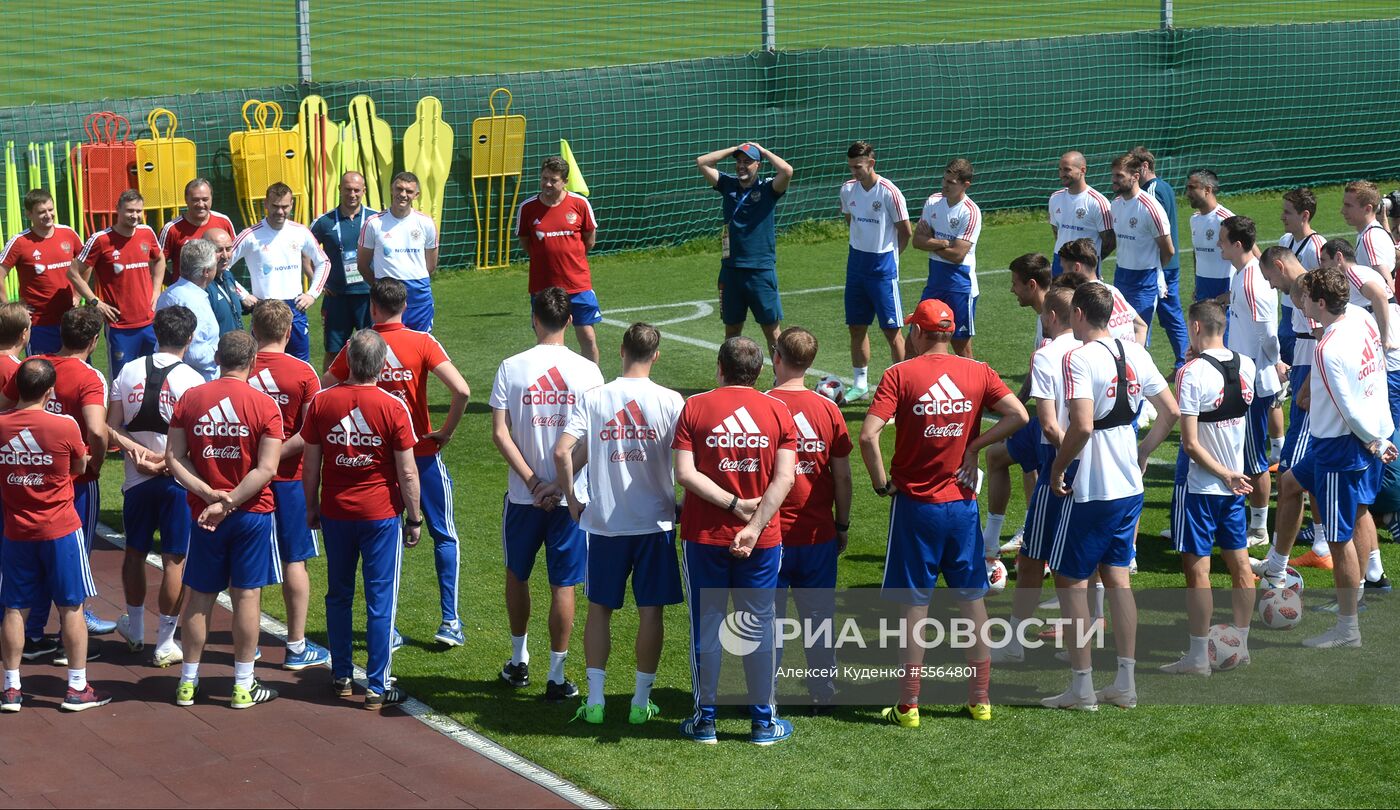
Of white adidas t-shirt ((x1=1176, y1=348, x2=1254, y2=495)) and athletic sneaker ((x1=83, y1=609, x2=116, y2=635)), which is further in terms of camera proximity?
athletic sneaker ((x1=83, y1=609, x2=116, y2=635))

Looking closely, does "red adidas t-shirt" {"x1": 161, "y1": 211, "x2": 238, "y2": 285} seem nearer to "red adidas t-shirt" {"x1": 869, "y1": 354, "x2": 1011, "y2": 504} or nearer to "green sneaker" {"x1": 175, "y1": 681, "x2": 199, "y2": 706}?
"green sneaker" {"x1": 175, "y1": 681, "x2": 199, "y2": 706}

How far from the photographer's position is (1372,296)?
367 inches

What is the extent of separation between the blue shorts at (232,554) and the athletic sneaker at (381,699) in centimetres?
72

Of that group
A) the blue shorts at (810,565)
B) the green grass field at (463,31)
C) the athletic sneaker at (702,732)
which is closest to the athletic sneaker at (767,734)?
the athletic sneaker at (702,732)

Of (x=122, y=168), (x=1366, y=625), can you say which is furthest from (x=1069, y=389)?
(x=122, y=168)

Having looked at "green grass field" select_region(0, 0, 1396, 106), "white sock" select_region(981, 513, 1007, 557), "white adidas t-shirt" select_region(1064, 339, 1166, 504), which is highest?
"green grass field" select_region(0, 0, 1396, 106)

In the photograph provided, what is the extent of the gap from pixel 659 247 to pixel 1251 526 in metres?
11.5

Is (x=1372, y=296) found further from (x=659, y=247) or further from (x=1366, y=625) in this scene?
(x=659, y=247)

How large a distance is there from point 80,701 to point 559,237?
6461 mm

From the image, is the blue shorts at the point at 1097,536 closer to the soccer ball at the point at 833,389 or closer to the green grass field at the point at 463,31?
the soccer ball at the point at 833,389

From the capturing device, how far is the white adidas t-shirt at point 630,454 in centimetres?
681

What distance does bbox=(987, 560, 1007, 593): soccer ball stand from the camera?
8852 mm

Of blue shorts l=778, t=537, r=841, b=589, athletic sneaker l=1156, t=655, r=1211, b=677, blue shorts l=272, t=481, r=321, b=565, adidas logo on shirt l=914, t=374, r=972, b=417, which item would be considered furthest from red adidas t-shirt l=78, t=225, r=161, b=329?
athletic sneaker l=1156, t=655, r=1211, b=677

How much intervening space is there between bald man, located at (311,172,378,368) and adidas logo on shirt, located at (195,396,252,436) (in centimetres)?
559
